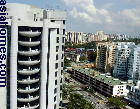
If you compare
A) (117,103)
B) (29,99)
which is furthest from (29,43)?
(117,103)

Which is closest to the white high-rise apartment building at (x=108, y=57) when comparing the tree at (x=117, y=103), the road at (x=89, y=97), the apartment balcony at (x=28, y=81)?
the road at (x=89, y=97)

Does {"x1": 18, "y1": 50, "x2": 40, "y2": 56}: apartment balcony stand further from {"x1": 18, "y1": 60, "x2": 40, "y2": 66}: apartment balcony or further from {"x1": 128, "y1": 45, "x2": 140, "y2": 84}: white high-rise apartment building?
{"x1": 128, "y1": 45, "x2": 140, "y2": 84}: white high-rise apartment building

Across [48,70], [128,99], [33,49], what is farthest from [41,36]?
[128,99]

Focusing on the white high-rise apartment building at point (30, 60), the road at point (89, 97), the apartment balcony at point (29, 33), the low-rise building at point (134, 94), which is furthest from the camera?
the road at point (89, 97)

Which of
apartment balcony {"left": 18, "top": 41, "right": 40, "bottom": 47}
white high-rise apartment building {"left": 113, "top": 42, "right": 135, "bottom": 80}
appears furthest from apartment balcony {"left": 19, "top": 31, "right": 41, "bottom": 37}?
white high-rise apartment building {"left": 113, "top": 42, "right": 135, "bottom": 80}

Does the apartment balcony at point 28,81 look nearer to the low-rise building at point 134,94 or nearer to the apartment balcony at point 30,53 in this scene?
the apartment balcony at point 30,53

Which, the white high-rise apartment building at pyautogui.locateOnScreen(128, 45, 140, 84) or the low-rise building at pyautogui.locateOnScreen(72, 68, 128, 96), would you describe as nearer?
the low-rise building at pyautogui.locateOnScreen(72, 68, 128, 96)

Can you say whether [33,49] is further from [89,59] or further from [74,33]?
[74,33]

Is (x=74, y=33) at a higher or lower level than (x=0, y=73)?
higher
